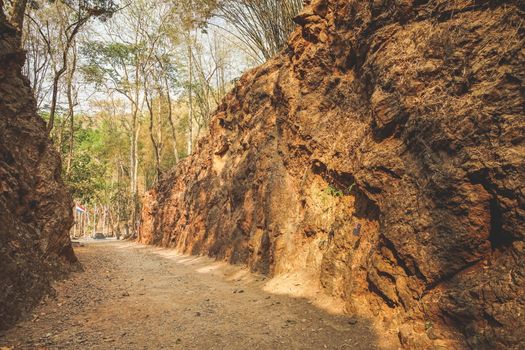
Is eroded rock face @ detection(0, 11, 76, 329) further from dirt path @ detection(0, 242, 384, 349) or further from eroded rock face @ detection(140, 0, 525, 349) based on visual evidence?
eroded rock face @ detection(140, 0, 525, 349)

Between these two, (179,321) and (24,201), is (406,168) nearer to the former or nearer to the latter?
(179,321)

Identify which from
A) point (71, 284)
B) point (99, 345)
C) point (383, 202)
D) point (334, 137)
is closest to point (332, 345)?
point (383, 202)

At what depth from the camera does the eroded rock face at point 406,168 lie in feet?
12.6

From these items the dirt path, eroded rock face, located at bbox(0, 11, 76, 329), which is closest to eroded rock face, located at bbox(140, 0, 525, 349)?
the dirt path

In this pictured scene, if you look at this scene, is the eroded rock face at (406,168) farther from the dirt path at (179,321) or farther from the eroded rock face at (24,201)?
the eroded rock face at (24,201)

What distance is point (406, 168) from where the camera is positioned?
5.10 meters

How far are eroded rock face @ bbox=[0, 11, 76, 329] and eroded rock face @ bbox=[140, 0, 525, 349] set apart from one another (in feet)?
16.4

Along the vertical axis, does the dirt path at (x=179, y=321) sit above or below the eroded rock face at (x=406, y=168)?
below

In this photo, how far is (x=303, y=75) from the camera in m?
9.29

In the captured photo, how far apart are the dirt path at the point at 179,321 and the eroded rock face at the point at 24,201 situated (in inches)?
19.1

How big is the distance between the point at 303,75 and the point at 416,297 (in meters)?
6.62

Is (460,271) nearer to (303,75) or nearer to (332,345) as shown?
(332,345)

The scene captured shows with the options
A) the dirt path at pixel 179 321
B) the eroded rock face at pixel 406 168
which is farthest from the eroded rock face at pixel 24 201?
the eroded rock face at pixel 406 168

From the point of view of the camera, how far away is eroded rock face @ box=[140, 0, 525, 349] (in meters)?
3.86
